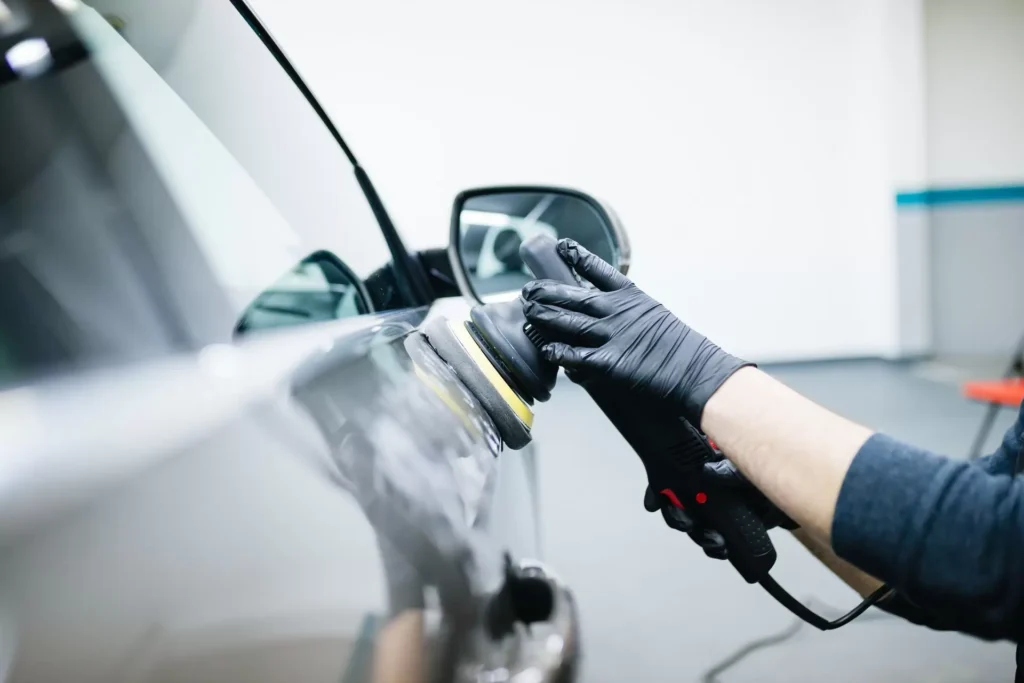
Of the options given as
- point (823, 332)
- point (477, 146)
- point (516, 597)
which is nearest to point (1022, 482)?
point (516, 597)

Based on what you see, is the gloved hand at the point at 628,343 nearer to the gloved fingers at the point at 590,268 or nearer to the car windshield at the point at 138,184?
the gloved fingers at the point at 590,268

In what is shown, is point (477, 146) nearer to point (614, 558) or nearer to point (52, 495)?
point (614, 558)

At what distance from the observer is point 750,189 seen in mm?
3664

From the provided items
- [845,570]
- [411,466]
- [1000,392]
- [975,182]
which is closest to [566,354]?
[411,466]

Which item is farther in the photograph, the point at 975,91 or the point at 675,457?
the point at 975,91

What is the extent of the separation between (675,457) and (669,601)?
1.22 meters

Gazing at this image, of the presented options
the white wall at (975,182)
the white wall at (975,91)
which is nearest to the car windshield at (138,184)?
the white wall at (975,182)

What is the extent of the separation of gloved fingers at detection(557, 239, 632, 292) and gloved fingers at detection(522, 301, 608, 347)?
41 millimetres

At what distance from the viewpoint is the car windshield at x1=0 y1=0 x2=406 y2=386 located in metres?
0.32

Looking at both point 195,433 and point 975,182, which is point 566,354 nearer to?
point 195,433

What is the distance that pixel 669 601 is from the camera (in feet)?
5.32

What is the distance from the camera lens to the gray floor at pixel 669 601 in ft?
4.50

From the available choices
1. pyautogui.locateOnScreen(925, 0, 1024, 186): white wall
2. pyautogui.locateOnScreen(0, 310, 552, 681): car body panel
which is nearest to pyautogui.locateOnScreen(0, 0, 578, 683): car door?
pyautogui.locateOnScreen(0, 310, 552, 681): car body panel

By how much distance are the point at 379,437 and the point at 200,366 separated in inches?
5.0
